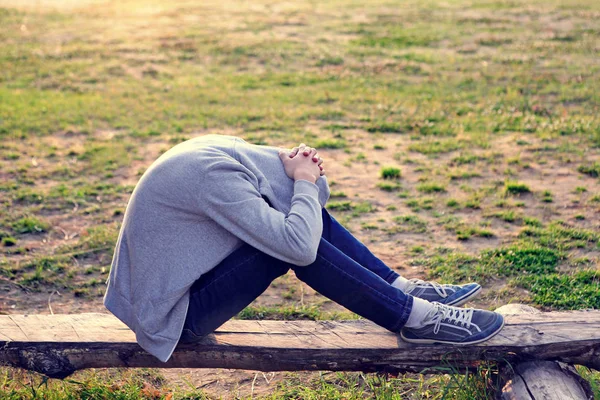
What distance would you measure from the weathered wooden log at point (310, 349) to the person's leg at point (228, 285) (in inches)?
7.3

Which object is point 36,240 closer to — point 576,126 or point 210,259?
point 210,259

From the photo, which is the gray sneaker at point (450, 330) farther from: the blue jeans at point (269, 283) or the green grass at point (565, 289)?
the green grass at point (565, 289)

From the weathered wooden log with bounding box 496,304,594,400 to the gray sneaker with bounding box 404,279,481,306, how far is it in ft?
1.54

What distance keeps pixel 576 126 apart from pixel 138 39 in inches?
374

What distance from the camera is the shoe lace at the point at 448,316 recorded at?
304cm

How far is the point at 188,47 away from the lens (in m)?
13.1

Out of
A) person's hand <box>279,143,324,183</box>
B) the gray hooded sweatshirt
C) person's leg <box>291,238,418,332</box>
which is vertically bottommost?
person's leg <box>291,238,418,332</box>

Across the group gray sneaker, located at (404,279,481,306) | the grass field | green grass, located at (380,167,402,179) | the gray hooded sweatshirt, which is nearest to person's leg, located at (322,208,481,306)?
gray sneaker, located at (404,279,481,306)

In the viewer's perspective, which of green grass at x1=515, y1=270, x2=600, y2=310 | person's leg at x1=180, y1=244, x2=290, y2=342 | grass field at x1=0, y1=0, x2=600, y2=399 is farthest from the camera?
grass field at x1=0, y1=0, x2=600, y2=399

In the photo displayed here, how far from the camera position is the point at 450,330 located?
3.05 m

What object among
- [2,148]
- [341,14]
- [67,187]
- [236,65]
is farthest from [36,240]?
[341,14]

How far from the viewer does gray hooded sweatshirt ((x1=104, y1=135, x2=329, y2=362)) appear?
2.78 meters

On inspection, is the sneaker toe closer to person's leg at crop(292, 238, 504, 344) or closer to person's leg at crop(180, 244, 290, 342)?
person's leg at crop(292, 238, 504, 344)

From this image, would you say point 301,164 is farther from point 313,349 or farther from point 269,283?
point 313,349
